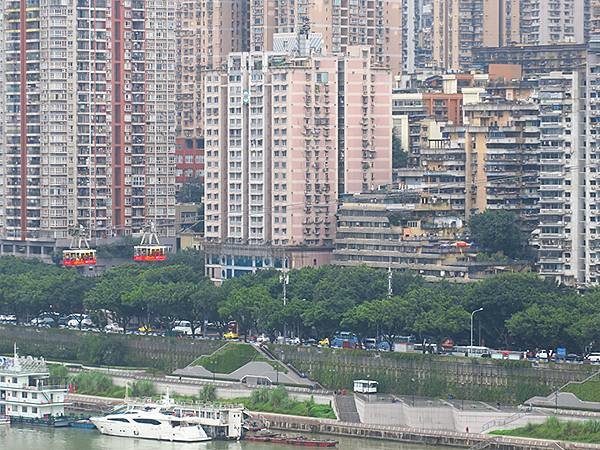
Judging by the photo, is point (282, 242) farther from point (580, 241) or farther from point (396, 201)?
point (580, 241)

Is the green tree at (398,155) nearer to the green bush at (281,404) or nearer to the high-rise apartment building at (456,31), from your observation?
the high-rise apartment building at (456,31)

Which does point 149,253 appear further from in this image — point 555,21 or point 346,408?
point 555,21

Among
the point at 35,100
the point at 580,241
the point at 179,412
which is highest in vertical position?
the point at 35,100

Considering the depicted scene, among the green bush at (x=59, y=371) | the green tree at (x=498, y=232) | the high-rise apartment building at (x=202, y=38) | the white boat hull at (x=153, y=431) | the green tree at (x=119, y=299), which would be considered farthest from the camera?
the high-rise apartment building at (x=202, y=38)

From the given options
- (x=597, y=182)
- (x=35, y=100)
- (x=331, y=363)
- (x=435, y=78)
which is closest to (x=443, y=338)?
(x=331, y=363)

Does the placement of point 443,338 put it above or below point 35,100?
below

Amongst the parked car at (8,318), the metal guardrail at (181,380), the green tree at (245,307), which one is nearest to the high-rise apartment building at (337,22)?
the parked car at (8,318)
